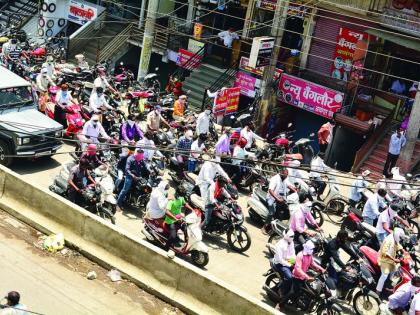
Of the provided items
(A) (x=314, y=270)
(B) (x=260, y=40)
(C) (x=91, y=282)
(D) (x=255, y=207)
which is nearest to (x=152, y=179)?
(D) (x=255, y=207)

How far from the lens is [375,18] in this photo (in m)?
21.3

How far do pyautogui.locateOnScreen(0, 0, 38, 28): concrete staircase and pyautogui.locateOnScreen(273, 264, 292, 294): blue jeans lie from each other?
2348 cm

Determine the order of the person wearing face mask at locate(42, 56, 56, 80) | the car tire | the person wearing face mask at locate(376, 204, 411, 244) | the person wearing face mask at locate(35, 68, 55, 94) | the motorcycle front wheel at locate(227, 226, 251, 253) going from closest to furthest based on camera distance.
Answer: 1. the person wearing face mask at locate(376, 204, 411, 244)
2. the motorcycle front wheel at locate(227, 226, 251, 253)
3. the car tire
4. the person wearing face mask at locate(35, 68, 55, 94)
5. the person wearing face mask at locate(42, 56, 56, 80)

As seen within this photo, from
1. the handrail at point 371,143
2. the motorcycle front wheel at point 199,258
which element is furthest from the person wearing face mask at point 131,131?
the handrail at point 371,143

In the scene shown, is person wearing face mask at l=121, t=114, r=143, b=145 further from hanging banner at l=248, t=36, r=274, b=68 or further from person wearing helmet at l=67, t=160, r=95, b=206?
hanging banner at l=248, t=36, r=274, b=68

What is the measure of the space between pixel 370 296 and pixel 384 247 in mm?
1116

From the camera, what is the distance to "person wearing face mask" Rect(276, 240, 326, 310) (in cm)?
1135

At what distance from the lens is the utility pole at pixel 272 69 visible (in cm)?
2144

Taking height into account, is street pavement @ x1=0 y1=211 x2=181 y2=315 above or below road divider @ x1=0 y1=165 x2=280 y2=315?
below

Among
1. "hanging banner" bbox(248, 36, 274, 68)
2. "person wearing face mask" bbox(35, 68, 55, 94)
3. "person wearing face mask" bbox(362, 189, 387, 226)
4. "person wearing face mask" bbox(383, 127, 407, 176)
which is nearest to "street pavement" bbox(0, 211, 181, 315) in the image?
"person wearing face mask" bbox(362, 189, 387, 226)

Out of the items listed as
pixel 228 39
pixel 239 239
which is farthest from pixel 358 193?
pixel 228 39

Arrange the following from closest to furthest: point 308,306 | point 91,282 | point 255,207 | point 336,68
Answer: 1. point 308,306
2. point 91,282
3. point 255,207
4. point 336,68

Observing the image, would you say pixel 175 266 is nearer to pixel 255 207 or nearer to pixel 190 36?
pixel 255 207

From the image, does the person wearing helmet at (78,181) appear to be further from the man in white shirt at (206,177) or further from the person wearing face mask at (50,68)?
the person wearing face mask at (50,68)
